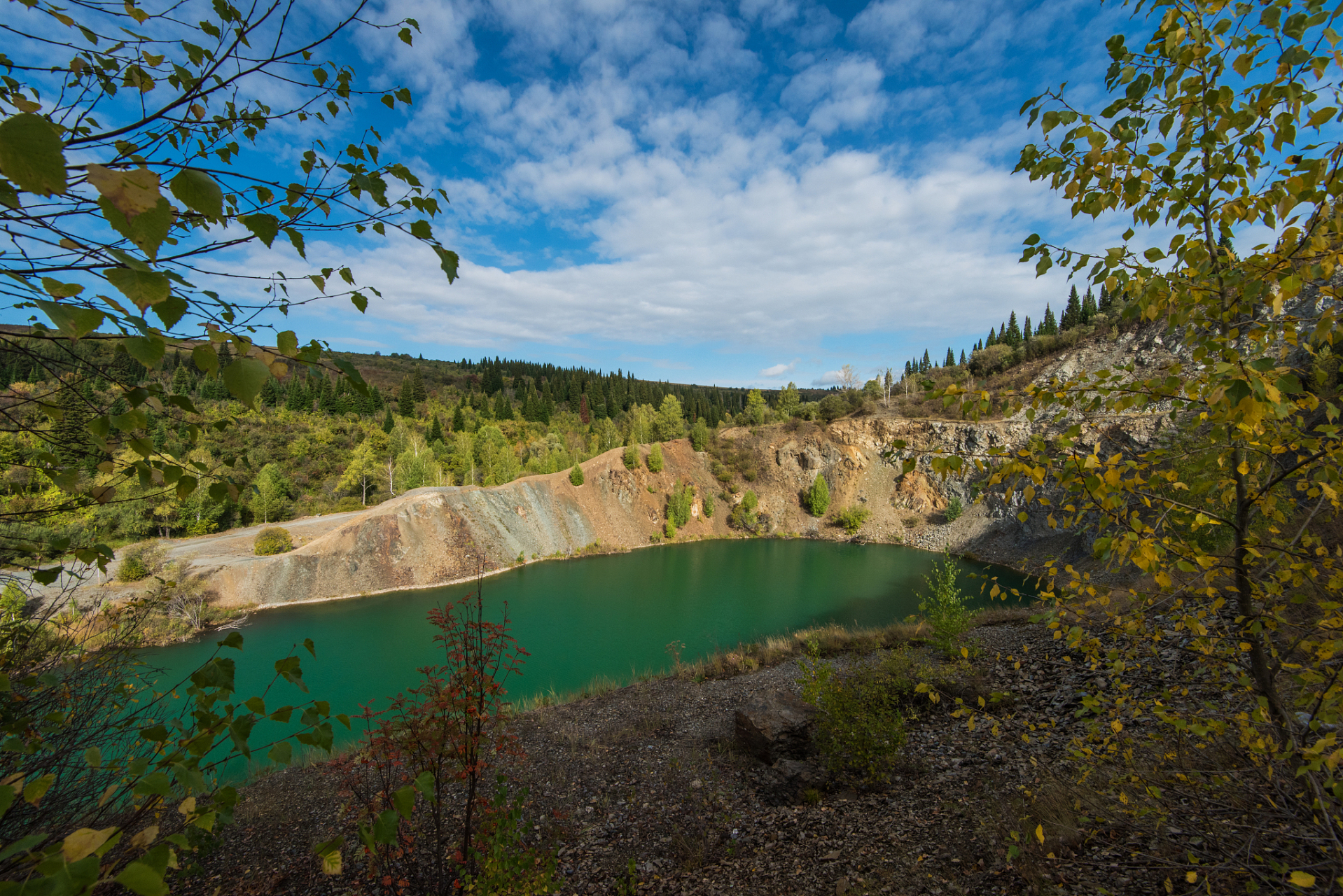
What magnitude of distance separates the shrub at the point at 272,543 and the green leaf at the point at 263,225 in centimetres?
2799

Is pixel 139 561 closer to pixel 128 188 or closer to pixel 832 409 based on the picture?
pixel 128 188

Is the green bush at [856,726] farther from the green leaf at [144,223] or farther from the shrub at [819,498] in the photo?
the shrub at [819,498]

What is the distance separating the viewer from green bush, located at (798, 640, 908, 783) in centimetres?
588

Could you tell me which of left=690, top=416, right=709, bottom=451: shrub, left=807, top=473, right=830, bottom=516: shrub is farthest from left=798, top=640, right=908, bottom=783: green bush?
left=690, top=416, right=709, bottom=451: shrub

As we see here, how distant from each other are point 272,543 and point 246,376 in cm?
2816

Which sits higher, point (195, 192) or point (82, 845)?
point (195, 192)

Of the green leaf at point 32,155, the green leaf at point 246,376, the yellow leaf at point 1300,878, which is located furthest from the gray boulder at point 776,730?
the green leaf at point 32,155

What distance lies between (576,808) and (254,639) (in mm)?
17659

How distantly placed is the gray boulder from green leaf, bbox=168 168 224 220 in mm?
7617

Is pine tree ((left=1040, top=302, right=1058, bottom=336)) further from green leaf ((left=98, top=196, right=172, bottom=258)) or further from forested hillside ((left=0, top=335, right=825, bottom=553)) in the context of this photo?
green leaf ((left=98, top=196, right=172, bottom=258))

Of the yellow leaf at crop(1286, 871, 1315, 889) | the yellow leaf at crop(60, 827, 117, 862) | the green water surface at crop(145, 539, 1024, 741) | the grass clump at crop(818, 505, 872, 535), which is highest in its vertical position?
the yellow leaf at crop(60, 827, 117, 862)

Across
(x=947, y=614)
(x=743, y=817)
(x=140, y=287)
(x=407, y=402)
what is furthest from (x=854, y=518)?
(x=407, y=402)

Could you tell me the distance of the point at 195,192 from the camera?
907 mm

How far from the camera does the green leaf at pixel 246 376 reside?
996mm
